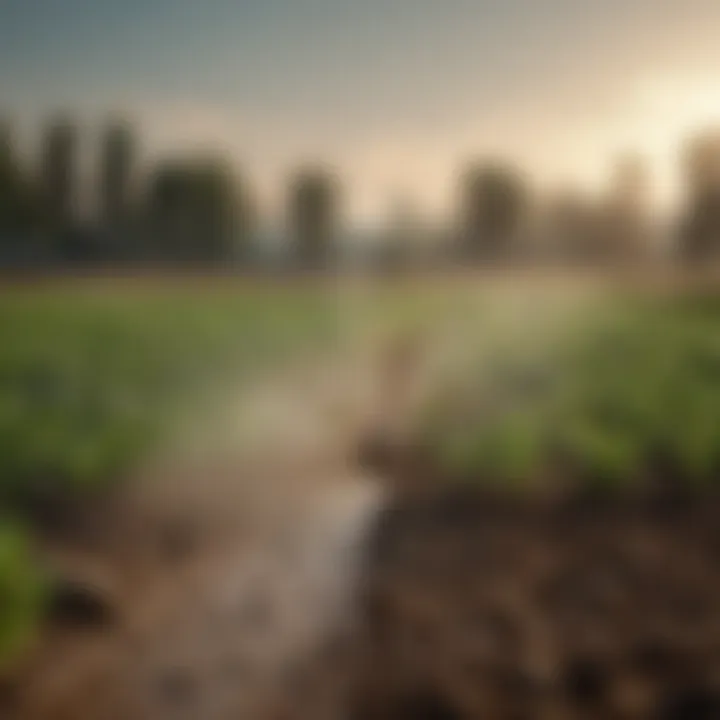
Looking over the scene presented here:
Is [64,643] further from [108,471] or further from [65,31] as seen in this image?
[65,31]

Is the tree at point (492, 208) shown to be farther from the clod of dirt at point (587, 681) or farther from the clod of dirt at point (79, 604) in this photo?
the clod of dirt at point (79, 604)

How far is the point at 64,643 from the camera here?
158 cm

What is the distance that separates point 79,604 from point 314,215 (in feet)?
2.56

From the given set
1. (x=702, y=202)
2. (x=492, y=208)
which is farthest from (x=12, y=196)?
(x=702, y=202)

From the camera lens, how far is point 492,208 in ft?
5.93

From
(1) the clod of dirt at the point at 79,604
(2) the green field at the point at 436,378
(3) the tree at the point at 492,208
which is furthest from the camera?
(3) the tree at the point at 492,208

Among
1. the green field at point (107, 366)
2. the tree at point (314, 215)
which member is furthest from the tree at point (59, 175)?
the tree at point (314, 215)

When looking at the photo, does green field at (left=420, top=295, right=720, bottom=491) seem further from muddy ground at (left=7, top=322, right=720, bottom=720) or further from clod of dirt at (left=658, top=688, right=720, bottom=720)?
clod of dirt at (left=658, top=688, right=720, bottom=720)

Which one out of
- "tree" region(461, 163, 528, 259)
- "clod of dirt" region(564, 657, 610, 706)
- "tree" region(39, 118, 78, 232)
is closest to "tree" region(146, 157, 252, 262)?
"tree" region(39, 118, 78, 232)

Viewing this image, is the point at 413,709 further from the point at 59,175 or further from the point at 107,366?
the point at 59,175

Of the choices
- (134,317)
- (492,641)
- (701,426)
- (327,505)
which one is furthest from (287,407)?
(701,426)

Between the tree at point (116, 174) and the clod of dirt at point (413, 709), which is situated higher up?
the tree at point (116, 174)

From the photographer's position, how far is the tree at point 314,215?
1.78 meters

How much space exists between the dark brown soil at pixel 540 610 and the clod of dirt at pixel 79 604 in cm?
43
